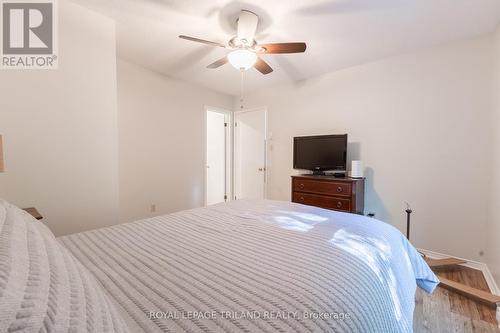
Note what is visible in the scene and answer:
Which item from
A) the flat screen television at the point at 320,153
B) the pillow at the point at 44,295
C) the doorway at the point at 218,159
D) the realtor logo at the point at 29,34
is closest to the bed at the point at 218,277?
the pillow at the point at 44,295

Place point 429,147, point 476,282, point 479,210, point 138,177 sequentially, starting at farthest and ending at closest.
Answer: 1. point 138,177
2. point 429,147
3. point 479,210
4. point 476,282

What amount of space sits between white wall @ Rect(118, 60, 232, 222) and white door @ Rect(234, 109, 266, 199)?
76 cm

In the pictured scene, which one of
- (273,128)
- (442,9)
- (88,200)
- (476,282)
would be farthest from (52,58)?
(476,282)

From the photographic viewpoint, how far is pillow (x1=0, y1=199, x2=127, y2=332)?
344 mm

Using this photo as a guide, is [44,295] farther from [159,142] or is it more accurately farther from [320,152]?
[159,142]

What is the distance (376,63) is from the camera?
284 cm

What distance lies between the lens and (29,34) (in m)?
1.87

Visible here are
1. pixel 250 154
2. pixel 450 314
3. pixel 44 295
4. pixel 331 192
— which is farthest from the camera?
pixel 250 154

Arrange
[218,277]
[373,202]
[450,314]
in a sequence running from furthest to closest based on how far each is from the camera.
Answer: [373,202]
[450,314]
[218,277]

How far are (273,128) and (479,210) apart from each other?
2.80m

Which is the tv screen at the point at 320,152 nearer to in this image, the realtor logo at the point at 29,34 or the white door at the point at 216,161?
the white door at the point at 216,161

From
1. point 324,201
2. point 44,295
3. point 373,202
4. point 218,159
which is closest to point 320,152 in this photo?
point 324,201

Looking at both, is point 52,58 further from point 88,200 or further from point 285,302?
point 285,302

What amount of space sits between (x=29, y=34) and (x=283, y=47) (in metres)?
2.14
